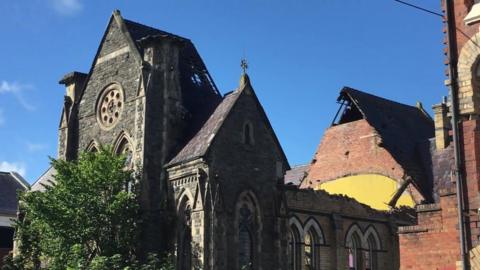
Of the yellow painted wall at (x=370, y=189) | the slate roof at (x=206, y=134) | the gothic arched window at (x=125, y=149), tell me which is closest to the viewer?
the slate roof at (x=206, y=134)

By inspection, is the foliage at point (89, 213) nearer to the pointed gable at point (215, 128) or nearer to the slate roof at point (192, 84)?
the pointed gable at point (215, 128)

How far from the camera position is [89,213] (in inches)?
914

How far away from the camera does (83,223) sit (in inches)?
909

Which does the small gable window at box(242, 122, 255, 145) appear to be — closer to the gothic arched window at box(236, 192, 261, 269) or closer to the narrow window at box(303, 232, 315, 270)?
the gothic arched window at box(236, 192, 261, 269)

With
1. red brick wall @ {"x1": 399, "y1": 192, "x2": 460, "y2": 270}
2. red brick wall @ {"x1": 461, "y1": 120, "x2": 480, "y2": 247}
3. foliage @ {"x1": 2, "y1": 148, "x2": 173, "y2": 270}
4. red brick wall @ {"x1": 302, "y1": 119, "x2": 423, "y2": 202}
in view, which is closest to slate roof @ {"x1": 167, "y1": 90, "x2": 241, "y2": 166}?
foliage @ {"x1": 2, "y1": 148, "x2": 173, "y2": 270}

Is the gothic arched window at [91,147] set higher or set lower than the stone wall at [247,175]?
higher

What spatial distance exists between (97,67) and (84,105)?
170 cm

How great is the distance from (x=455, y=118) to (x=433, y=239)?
2296mm

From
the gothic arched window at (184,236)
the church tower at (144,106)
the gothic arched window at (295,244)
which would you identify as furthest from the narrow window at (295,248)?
the gothic arched window at (184,236)

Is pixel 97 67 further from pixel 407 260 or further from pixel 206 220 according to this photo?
pixel 407 260

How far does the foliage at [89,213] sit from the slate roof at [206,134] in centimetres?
204

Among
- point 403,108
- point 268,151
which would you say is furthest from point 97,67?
point 403,108

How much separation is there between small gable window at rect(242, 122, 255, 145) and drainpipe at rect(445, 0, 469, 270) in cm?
1235

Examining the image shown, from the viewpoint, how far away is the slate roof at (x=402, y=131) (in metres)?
36.7
